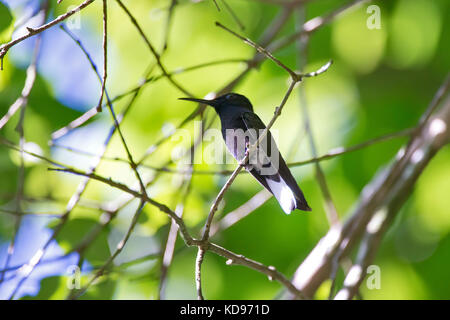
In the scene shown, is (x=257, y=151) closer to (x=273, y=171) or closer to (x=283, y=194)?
(x=273, y=171)

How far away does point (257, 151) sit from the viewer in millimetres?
3410

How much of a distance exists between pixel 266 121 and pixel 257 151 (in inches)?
78.3

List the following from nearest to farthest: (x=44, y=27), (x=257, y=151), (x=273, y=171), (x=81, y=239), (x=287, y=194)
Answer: (x=44, y=27) → (x=287, y=194) → (x=257, y=151) → (x=273, y=171) → (x=81, y=239)

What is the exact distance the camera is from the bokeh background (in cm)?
439

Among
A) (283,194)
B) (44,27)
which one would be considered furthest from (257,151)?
(44,27)

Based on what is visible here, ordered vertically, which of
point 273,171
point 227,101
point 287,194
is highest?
point 227,101

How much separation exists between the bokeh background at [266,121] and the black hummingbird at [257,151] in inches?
18.9

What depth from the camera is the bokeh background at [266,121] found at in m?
4.39

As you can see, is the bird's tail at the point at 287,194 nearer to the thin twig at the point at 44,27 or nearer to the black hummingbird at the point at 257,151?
the black hummingbird at the point at 257,151

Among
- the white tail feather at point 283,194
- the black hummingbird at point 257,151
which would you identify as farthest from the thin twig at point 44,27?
the white tail feather at point 283,194

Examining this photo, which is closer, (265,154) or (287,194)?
(287,194)

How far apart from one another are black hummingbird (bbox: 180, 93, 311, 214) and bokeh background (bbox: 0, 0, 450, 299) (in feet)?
1.58

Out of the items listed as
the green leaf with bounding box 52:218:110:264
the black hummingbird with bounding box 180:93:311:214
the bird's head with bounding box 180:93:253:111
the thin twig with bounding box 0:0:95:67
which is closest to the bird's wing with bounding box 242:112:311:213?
the black hummingbird with bounding box 180:93:311:214

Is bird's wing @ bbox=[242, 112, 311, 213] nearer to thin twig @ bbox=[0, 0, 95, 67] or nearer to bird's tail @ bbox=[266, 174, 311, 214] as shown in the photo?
bird's tail @ bbox=[266, 174, 311, 214]
